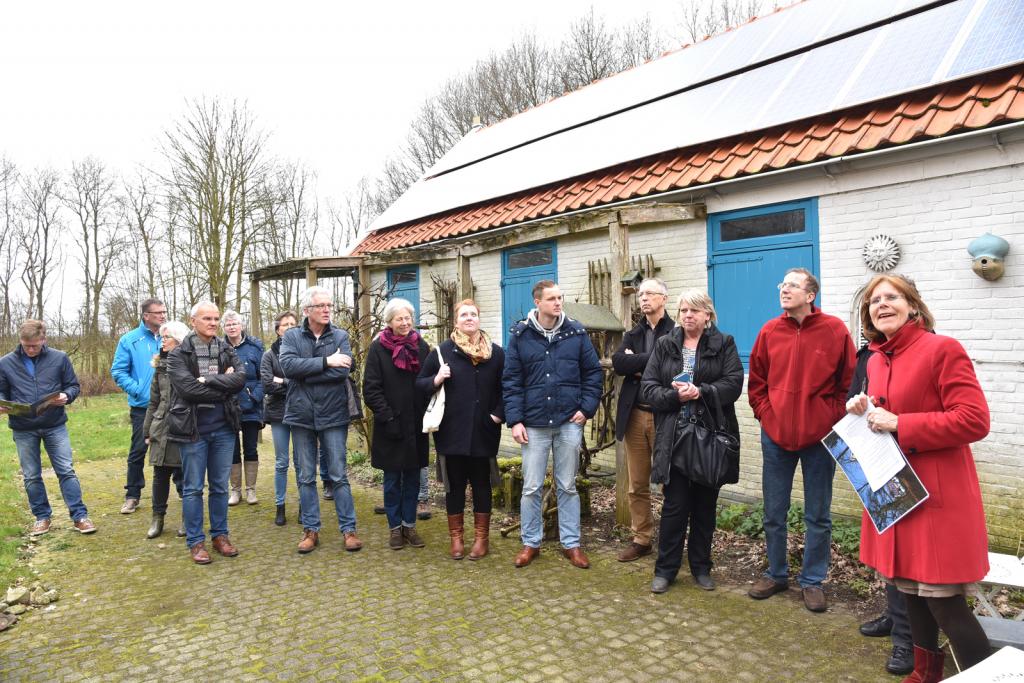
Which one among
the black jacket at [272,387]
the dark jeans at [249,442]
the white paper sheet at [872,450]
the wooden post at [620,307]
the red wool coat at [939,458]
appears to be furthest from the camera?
the dark jeans at [249,442]

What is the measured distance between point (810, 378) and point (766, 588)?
139cm

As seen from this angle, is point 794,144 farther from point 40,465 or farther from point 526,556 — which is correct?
point 40,465

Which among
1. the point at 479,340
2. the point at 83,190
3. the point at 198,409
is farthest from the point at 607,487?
the point at 83,190

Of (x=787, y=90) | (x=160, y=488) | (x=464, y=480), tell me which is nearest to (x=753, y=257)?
(x=787, y=90)

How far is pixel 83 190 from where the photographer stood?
90.3ft

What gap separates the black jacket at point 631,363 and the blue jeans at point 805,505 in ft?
3.42

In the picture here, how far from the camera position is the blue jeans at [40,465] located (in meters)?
6.09

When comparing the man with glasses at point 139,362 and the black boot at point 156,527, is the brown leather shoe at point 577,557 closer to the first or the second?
the black boot at point 156,527

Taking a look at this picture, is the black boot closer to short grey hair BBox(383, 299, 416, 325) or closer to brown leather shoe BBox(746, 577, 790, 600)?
short grey hair BBox(383, 299, 416, 325)

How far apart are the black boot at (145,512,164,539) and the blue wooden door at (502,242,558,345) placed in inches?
181

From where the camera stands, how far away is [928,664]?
10.5 feet

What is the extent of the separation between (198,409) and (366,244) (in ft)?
26.0

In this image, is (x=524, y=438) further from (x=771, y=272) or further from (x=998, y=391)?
(x=998, y=391)

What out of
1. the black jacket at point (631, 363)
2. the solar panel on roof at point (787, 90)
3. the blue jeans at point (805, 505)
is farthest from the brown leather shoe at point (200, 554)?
the solar panel on roof at point (787, 90)
